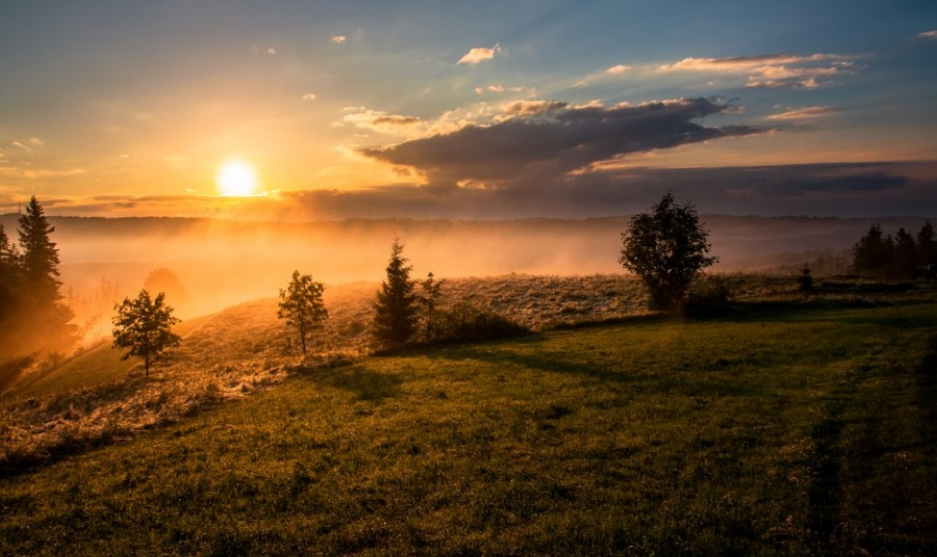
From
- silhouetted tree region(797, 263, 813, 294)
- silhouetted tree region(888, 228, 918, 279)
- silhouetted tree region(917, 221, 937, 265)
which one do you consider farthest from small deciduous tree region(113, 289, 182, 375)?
silhouetted tree region(917, 221, 937, 265)

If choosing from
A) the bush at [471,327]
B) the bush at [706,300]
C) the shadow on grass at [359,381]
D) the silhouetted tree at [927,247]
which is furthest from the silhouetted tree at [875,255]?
the shadow on grass at [359,381]

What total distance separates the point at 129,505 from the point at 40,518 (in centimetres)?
235

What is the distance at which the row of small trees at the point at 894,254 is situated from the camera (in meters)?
102

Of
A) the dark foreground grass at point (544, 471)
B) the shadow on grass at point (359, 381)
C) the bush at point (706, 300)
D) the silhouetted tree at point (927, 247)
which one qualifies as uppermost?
the silhouetted tree at point (927, 247)

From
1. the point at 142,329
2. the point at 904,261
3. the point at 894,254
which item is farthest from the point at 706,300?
the point at 894,254

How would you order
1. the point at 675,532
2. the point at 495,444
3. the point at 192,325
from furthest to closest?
the point at 192,325 < the point at 495,444 < the point at 675,532

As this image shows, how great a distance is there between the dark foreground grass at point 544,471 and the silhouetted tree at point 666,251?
2471 cm

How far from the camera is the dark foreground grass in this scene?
12.8 meters

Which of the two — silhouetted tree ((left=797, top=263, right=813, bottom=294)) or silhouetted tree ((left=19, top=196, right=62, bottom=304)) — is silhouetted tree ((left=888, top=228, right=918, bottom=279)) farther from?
silhouetted tree ((left=19, top=196, right=62, bottom=304))

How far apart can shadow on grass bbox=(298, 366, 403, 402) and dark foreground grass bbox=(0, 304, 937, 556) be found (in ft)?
1.72

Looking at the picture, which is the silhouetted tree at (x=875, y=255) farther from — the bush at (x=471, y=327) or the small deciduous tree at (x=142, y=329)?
the small deciduous tree at (x=142, y=329)

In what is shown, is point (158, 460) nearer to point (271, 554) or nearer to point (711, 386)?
point (271, 554)

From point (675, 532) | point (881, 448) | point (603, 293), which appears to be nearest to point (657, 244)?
point (603, 293)

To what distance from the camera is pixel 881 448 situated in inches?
635
